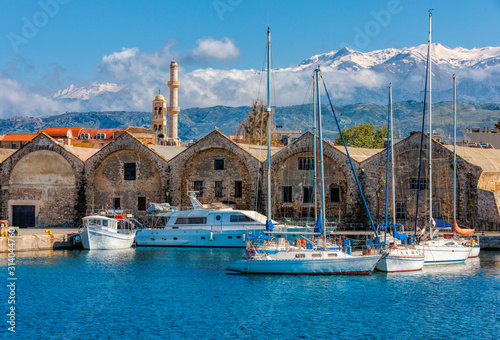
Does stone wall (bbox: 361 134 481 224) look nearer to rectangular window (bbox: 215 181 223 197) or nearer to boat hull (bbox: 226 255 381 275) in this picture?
rectangular window (bbox: 215 181 223 197)

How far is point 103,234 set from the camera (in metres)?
48.9

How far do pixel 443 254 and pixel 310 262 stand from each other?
1021cm

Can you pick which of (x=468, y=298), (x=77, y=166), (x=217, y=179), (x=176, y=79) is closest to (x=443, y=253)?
(x=468, y=298)

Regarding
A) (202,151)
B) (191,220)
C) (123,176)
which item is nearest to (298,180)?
(202,151)

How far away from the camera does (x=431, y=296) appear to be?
3144 centimetres

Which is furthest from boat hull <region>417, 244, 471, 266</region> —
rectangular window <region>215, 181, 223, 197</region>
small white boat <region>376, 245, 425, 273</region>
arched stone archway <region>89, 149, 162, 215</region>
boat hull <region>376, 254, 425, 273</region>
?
arched stone archway <region>89, 149, 162, 215</region>

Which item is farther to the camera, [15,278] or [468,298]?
[15,278]

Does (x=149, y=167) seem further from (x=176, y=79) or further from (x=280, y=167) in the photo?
(x=176, y=79)

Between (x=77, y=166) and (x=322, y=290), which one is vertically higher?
(x=77, y=166)

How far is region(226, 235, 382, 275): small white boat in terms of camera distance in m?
35.1

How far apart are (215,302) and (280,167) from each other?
2618 centimetres

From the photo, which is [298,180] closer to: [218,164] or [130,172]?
[218,164]

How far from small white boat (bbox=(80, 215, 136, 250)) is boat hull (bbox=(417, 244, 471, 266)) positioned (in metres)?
22.7

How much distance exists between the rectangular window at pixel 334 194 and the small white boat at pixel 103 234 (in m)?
16.7
